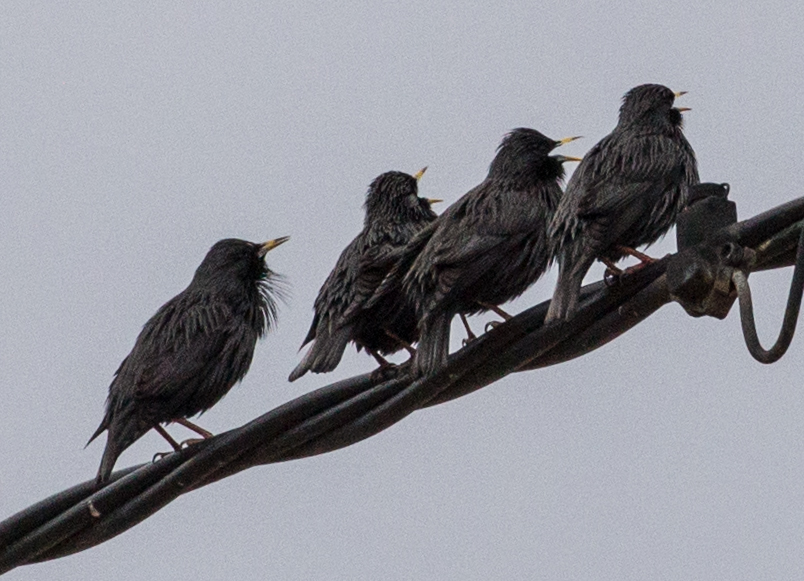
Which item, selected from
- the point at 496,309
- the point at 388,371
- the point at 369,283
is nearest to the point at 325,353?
the point at 369,283

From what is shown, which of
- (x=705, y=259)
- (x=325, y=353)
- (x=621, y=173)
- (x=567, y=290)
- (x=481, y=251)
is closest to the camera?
(x=705, y=259)

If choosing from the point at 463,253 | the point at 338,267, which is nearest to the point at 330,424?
the point at 463,253

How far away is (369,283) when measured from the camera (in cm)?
796

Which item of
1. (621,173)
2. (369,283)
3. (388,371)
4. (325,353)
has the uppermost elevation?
(369,283)

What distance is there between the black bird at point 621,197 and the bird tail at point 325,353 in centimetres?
139

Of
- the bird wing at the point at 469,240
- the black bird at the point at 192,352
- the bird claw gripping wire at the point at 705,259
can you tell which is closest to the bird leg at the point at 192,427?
the black bird at the point at 192,352

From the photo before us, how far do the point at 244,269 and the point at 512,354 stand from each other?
10.9 ft

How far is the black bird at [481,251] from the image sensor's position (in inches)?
273

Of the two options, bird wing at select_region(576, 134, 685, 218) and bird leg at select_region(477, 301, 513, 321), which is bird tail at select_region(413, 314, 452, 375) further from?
bird wing at select_region(576, 134, 685, 218)

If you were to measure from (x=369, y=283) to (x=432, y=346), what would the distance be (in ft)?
4.89

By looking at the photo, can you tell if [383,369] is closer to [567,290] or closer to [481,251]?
[481,251]

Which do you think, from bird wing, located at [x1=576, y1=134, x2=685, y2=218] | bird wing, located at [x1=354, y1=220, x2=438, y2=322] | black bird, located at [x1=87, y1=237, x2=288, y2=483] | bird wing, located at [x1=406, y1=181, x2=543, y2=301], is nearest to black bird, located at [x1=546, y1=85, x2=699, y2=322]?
bird wing, located at [x1=576, y1=134, x2=685, y2=218]

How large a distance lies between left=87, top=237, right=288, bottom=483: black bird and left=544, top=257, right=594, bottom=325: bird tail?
224 centimetres

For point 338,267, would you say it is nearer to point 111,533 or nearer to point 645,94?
point 645,94
